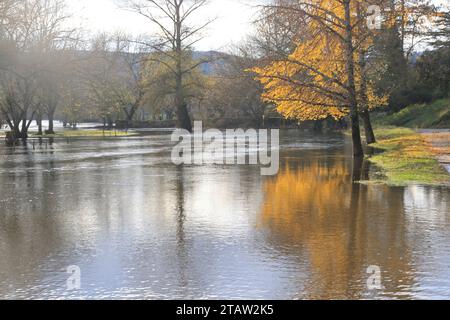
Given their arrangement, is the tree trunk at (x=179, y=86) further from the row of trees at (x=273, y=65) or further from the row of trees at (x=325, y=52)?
the row of trees at (x=325, y=52)

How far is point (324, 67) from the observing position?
2439cm

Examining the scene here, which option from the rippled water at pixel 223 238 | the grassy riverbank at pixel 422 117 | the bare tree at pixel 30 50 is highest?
the bare tree at pixel 30 50

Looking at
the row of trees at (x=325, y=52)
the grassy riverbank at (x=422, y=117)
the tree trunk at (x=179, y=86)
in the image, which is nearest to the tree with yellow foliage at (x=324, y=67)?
the row of trees at (x=325, y=52)

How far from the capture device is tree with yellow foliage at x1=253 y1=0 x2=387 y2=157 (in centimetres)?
2288

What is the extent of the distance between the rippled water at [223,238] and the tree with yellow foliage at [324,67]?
6.46 m

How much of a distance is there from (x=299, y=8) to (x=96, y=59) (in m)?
35.0

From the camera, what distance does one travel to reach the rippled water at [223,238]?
6.76 m

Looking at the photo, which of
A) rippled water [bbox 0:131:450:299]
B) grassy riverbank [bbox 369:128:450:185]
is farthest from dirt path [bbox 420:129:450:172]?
rippled water [bbox 0:131:450:299]

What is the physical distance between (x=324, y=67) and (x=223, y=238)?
1648 centimetres

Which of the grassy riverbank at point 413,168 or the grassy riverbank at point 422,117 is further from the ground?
the grassy riverbank at point 422,117

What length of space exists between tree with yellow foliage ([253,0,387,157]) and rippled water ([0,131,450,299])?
6464 mm

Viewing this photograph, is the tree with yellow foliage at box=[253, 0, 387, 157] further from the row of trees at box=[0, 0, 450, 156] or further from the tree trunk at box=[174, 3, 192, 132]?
the tree trunk at box=[174, 3, 192, 132]

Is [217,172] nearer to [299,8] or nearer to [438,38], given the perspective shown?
[299,8]
